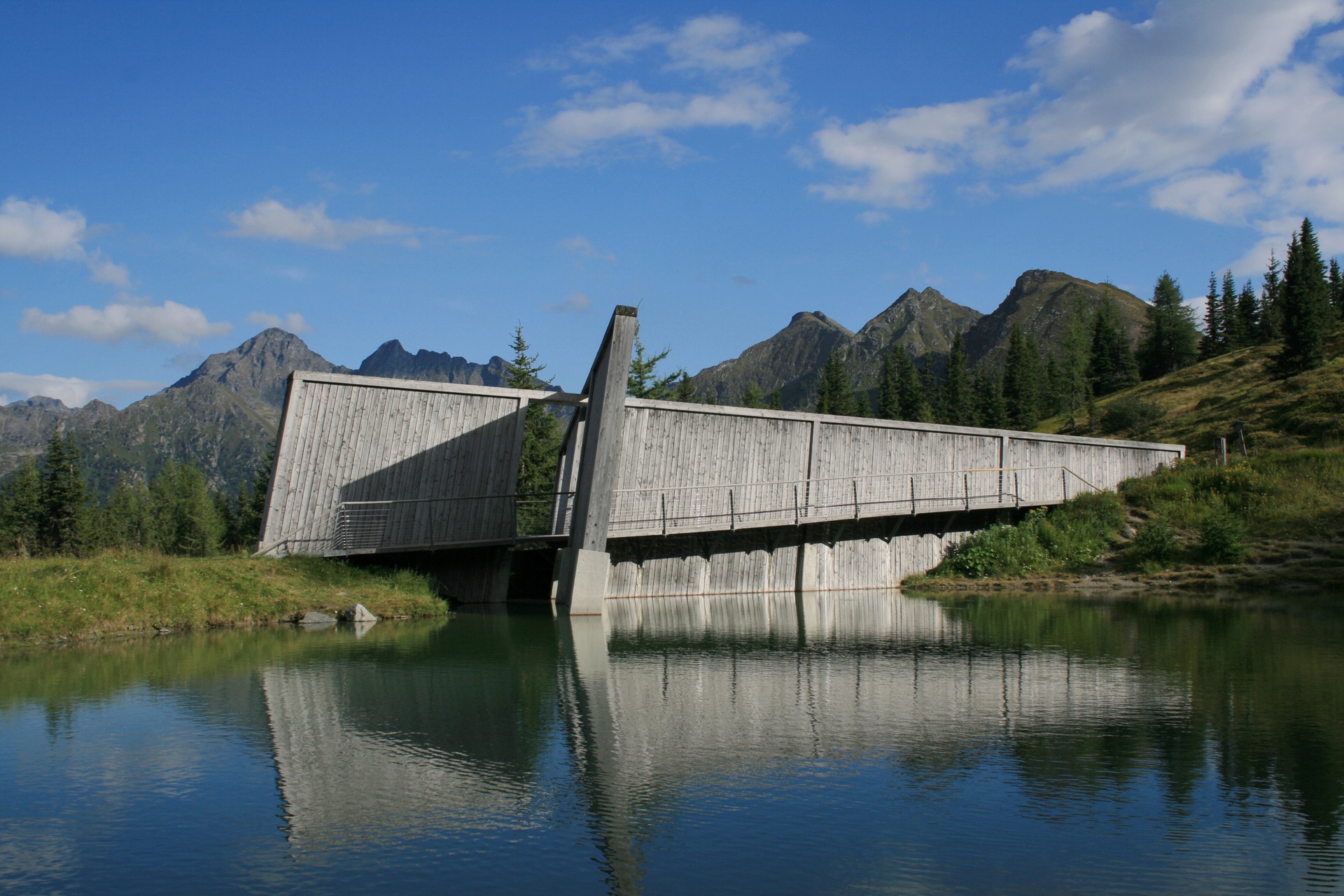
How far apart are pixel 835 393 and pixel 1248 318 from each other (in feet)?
98.9

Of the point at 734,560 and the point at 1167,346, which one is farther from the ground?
the point at 1167,346

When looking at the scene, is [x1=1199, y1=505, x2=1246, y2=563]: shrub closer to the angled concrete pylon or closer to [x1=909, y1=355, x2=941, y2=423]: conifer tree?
the angled concrete pylon

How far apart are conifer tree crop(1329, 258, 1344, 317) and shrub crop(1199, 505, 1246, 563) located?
4137 cm

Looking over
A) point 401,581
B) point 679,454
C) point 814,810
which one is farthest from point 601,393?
point 814,810

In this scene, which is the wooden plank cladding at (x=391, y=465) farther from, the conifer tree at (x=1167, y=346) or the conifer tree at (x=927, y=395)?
the conifer tree at (x=1167, y=346)

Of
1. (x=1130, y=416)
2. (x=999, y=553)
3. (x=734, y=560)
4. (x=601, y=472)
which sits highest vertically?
(x=1130, y=416)

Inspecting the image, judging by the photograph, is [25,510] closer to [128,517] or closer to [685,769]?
[128,517]

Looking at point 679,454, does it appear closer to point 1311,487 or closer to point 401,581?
point 401,581

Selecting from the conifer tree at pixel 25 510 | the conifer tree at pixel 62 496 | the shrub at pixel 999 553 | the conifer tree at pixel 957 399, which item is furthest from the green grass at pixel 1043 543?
the conifer tree at pixel 25 510

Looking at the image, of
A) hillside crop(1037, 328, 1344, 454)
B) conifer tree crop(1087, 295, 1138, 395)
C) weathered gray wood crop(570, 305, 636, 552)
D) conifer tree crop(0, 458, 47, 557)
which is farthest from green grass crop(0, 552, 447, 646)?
conifer tree crop(1087, 295, 1138, 395)

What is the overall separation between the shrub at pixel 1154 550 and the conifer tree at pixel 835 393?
44940mm

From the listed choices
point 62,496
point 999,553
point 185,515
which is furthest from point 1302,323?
point 185,515

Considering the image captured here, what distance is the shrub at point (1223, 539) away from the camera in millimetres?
21781

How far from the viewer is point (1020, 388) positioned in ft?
236
